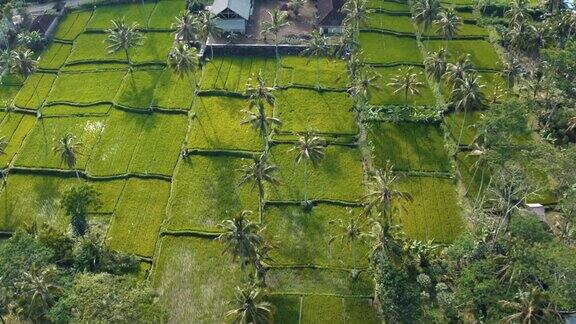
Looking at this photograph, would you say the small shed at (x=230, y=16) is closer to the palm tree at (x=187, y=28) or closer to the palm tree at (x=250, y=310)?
the palm tree at (x=187, y=28)

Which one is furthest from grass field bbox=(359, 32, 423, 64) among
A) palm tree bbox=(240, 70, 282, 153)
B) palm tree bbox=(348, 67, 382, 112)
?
palm tree bbox=(240, 70, 282, 153)

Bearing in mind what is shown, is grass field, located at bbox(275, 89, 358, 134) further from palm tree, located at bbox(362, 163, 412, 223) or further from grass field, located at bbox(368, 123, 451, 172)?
palm tree, located at bbox(362, 163, 412, 223)

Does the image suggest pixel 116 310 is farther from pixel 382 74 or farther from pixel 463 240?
pixel 382 74

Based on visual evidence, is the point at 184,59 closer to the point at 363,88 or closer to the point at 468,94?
the point at 363,88

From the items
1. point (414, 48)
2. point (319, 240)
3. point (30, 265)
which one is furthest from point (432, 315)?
point (414, 48)

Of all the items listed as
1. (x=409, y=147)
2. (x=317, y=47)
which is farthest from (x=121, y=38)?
(x=409, y=147)
